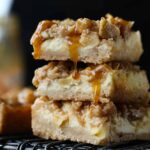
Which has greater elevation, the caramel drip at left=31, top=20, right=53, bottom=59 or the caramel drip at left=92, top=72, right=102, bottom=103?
the caramel drip at left=31, top=20, right=53, bottom=59

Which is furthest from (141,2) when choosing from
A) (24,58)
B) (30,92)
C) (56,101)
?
(56,101)

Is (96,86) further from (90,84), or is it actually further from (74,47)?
(74,47)

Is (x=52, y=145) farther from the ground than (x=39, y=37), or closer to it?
closer to it

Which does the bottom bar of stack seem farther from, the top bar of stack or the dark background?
the dark background

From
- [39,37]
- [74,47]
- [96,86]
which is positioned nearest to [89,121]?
[96,86]

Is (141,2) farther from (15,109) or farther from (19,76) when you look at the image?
(15,109)

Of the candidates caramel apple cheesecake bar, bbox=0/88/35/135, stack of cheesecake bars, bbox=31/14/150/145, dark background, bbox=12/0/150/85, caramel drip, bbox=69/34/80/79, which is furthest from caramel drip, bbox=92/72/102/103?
dark background, bbox=12/0/150/85

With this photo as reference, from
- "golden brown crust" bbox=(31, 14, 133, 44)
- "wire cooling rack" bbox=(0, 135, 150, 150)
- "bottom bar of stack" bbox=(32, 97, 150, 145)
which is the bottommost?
"wire cooling rack" bbox=(0, 135, 150, 150)
